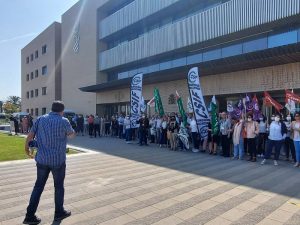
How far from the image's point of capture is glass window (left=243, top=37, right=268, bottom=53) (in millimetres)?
16172

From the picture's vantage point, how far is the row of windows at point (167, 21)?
65.3 ft

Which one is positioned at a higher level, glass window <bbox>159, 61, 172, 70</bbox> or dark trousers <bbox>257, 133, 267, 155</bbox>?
glass window <bbox>159, 61, 172, 70</bbox>

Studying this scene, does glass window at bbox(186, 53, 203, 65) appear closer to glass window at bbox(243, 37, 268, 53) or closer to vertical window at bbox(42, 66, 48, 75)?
glass window at bbox(243, 37, 268, 53)

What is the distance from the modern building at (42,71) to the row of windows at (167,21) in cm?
1162

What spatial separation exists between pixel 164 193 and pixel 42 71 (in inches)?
1563

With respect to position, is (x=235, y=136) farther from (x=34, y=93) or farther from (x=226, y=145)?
(x=34, y=93)

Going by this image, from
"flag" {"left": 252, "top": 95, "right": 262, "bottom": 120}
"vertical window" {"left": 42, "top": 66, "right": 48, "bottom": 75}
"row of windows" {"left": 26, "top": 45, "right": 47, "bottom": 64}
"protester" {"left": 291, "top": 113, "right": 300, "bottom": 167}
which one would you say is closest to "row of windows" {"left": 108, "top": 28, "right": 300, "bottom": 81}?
"flag" {"left": 252, "top": 95, "right": 262, "bottom": 120}

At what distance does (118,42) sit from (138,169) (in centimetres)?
2165

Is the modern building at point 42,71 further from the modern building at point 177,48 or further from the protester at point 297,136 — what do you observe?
the protester at point 297,136

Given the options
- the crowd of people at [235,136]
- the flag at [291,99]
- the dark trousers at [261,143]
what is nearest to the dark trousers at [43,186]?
the crowd of people at [235,136]

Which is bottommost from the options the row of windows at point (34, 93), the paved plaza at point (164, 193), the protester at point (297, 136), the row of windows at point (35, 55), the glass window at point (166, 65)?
the paved plaza at point (164, 193)

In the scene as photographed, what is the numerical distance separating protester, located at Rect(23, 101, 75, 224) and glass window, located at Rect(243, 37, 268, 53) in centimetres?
1375

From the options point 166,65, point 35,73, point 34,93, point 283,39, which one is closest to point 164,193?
point 283,39

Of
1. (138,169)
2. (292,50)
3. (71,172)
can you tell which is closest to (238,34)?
(292,50)
